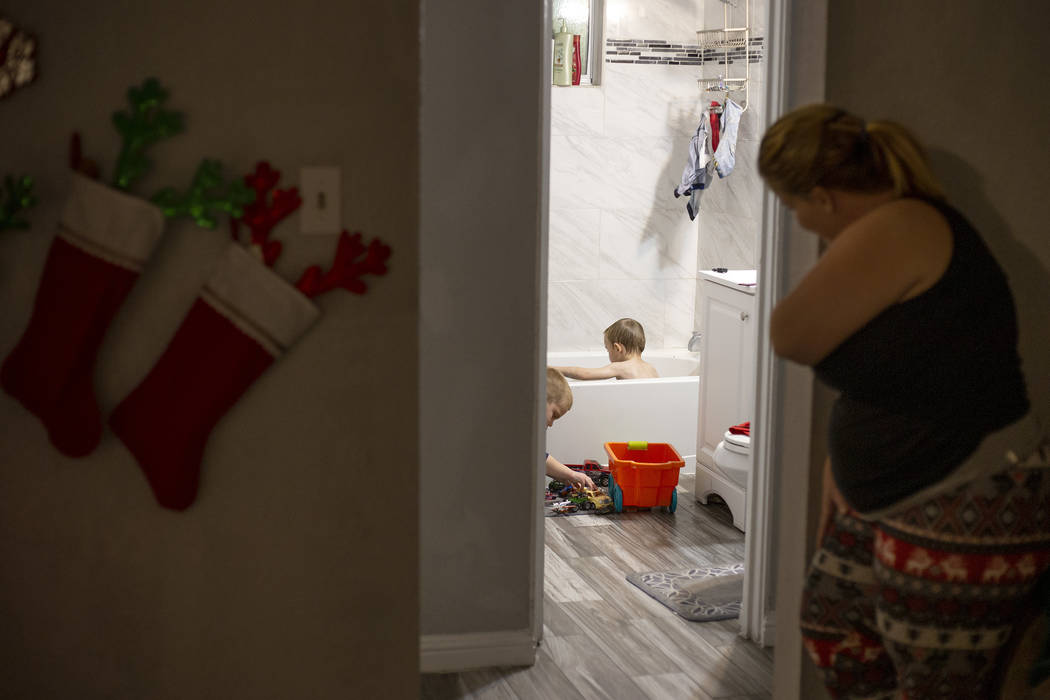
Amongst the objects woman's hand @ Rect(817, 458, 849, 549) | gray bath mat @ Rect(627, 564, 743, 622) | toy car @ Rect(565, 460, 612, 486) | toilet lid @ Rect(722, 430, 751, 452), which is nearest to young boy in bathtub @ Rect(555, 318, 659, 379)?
toy car @ Rect(565, 460, 612, 486)

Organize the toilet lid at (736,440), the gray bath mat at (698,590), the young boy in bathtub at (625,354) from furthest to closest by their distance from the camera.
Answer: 1. the young boy in bathtub at (625,354)
2. the toilet lid at (736,440)
3. the gray bath mat at (698,590)

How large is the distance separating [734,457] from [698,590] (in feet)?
2.07

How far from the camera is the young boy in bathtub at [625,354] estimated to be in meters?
4.56

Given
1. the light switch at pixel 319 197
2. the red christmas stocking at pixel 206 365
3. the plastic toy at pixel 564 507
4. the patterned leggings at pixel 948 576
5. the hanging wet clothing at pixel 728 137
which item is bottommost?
the plastic toy at pixel 564 507

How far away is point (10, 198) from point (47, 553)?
1.81 feet

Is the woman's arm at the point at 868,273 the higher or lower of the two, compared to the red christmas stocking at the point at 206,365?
higher

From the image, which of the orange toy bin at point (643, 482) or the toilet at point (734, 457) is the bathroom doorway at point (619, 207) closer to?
the orange toy bin at point (643, 482)

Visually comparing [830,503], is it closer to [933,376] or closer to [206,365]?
[933,376]

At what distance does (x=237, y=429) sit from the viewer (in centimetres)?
172

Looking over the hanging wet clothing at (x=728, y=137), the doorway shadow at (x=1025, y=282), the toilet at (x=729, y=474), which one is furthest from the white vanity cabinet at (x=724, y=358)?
the doorway shadow at (x=1025, y=282)

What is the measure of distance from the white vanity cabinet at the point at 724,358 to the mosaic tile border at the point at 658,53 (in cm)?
168

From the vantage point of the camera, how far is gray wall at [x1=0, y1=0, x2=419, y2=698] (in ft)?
5.36

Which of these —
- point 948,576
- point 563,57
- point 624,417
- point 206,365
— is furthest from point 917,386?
point 563,57

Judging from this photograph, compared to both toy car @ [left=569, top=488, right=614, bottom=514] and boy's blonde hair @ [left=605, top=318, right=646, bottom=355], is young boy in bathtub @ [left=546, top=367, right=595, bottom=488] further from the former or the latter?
boy's blonde hair @ [left=605, top=318, right=646, bottom=355]
